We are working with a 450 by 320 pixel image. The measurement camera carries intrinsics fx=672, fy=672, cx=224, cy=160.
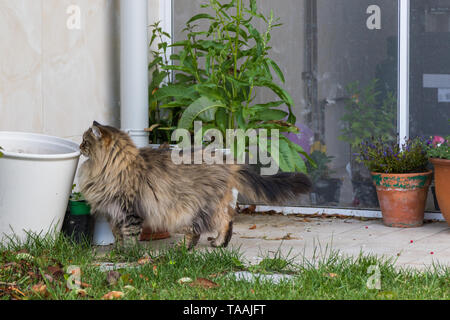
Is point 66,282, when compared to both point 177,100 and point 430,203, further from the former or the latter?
point 430,203

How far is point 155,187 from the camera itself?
3.93 m

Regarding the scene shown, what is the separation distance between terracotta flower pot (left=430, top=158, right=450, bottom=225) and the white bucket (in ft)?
8.17

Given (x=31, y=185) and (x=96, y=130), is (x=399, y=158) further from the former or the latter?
(x=31, y=185)

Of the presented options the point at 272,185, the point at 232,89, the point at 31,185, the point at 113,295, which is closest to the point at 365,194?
the point at 232,89

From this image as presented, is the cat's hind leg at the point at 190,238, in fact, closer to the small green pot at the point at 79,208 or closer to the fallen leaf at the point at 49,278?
the small green pot at the point at 79,208

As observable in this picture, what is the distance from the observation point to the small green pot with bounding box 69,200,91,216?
409cm

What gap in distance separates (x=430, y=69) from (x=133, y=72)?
2.25 meters

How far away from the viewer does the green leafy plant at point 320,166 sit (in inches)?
215

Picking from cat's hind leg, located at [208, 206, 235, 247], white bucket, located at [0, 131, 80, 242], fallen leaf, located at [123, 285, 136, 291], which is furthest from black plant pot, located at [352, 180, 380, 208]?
fallen leaf, located at [123, 285, 136, 291]

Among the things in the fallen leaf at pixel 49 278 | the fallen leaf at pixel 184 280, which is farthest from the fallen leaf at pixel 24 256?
the fallen leaf at pixel 184 280

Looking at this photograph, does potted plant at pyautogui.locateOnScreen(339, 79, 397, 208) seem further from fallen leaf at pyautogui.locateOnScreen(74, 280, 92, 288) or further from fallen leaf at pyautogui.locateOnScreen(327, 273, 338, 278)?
fallen leaf at pyautogui.locateOnScreen(74, 280, 92, 288)

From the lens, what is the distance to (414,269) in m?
3.33

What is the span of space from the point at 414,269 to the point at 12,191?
7.04ft
